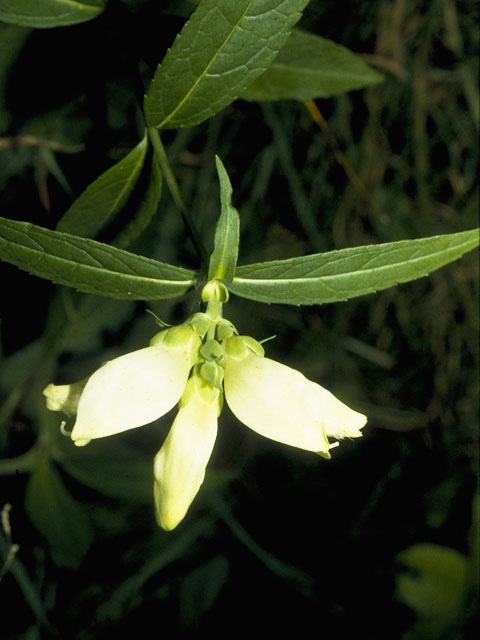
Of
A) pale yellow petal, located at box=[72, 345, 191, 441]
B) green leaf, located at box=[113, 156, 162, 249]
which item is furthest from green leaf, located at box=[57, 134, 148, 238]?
pale yellow petal, located at box=[72, 345, 191, 441]

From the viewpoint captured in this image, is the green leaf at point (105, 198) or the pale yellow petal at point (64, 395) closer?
the pale yellow petal at point (64, 395)

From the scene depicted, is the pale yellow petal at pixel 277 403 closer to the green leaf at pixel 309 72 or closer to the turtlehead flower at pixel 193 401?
the turtlehead flower at pixel 193 401

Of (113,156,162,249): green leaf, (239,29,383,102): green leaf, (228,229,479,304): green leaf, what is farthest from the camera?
(239,29,383,102): green leaf

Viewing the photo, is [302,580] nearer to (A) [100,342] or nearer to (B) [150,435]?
(B) [150,435]

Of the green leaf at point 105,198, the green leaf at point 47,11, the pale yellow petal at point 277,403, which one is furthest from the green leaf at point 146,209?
the pale yellow petal at point 277,403

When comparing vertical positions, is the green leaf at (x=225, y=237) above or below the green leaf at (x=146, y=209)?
above

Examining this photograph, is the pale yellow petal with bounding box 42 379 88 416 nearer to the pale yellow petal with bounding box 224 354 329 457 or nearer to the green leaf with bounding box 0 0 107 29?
the pale yellow petal with bounding box 224 354 329 457

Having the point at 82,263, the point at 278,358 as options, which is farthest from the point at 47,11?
the point at 278,358
